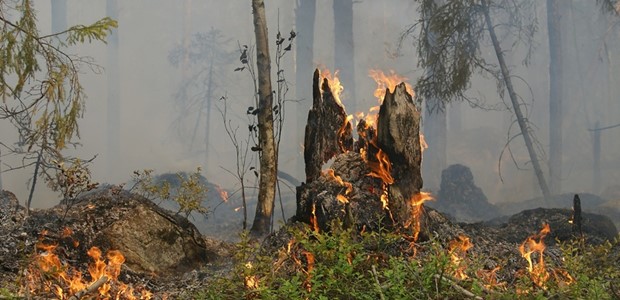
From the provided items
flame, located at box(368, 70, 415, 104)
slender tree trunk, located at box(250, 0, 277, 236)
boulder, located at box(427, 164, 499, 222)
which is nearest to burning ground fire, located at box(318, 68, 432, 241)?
flame, located at box(368, 70, 415, 104)

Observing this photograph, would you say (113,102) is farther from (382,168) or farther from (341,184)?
(382,168)

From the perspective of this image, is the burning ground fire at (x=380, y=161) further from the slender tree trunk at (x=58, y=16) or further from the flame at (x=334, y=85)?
the slender tree trunk at (x=58, y=16)

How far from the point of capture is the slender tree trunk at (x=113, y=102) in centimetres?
4828

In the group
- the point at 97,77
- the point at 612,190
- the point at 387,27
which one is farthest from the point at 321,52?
the point at 612,190

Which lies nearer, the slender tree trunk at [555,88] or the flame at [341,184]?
the flame at [341,184]

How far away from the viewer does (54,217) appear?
25.8ft

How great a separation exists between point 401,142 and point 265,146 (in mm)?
3876

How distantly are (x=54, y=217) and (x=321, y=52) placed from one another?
51.0m

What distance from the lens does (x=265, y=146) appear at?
1042 centimetres

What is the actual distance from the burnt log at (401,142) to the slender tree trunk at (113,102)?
1757 inches

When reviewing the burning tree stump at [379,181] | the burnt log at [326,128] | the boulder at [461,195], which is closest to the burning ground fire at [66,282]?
the burning tree stump at [379,181]

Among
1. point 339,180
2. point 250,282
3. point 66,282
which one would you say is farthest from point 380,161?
point 66,282

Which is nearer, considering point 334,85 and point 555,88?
point 334,85

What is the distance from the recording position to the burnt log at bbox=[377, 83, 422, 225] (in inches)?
277
